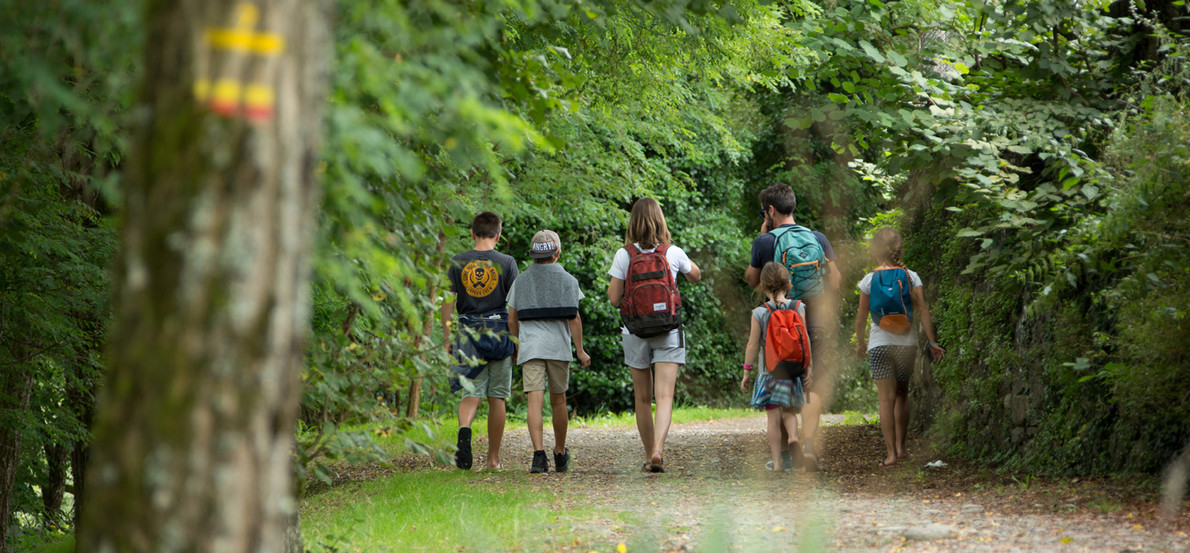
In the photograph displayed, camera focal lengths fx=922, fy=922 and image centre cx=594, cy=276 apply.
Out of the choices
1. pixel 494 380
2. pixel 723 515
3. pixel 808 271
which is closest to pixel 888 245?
pixel 808 271

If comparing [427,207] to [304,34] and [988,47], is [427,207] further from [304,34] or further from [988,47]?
[988,47]

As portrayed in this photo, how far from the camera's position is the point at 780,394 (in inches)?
249

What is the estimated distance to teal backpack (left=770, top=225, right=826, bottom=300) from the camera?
6.64m

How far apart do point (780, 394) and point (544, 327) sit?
1778mm

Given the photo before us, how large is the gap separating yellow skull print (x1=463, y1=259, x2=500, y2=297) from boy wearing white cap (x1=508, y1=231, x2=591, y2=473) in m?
0.16

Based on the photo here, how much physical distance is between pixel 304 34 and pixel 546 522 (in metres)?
3.42

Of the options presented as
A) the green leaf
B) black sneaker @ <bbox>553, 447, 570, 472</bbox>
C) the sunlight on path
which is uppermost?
the green leaf

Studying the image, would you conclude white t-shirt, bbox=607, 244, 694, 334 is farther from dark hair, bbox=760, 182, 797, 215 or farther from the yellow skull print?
the yellow skull print

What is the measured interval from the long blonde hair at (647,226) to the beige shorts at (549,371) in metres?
1.10

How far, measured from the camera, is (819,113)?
234 inches

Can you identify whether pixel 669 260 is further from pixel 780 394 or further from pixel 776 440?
pixel 776 440

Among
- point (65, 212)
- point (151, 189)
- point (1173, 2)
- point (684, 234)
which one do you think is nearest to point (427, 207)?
point (151, 189)

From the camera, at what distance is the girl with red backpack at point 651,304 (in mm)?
6379

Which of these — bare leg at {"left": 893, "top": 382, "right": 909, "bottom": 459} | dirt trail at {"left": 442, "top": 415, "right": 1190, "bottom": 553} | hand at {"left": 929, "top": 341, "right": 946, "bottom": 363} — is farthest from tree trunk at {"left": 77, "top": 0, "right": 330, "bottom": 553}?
hand at {"left": 929, "top": 341, "right": 946, "bottom": 363}
